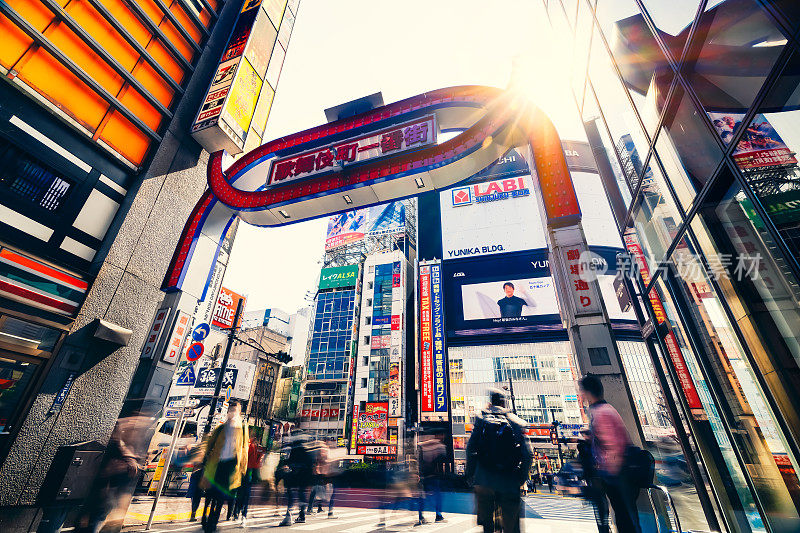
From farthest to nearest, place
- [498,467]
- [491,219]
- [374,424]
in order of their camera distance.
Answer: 1. [491,219]
2. [374,424]
3. [498,467]

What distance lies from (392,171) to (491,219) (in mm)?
33905

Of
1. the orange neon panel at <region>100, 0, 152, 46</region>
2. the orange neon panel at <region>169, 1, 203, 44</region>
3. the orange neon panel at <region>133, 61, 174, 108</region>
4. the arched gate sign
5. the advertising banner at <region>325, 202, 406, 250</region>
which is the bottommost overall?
the arched gate sign

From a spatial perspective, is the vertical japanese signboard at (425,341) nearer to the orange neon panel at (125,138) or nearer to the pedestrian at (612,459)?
the orange neon panel at (125,138)

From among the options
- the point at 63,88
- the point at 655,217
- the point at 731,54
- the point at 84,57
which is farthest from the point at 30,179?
the point at 655,217

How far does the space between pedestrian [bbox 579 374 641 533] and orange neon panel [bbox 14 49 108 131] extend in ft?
36.3

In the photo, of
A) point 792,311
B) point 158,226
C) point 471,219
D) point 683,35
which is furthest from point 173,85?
point 471,219

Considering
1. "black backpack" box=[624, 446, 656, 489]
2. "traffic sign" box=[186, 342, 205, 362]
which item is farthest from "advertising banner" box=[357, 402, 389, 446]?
"black backpack" box=[624, 446, 656, 489]

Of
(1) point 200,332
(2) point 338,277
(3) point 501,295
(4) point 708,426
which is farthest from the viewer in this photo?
(2) point 338,277

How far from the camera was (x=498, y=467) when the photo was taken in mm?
3607

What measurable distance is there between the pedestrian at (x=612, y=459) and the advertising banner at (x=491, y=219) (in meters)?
34.4

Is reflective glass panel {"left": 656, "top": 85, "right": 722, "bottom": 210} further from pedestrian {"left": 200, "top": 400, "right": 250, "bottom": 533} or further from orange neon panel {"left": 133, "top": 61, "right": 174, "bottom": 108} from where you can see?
orange neon panel {"left": 133, "top": 61, "right": 174, "bottom": 108}

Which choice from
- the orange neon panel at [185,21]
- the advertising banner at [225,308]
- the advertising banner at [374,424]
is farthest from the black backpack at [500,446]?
the advertising banner at [374,424]

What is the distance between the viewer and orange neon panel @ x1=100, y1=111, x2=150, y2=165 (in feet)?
25.6

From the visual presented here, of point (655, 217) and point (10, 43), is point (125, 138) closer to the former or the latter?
point (10, 43)
